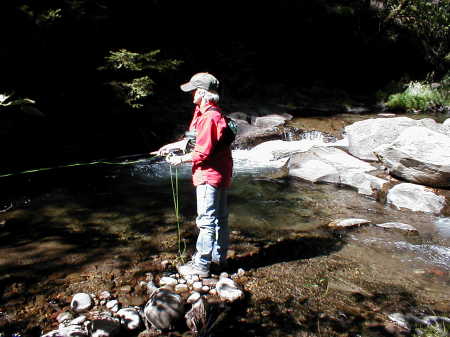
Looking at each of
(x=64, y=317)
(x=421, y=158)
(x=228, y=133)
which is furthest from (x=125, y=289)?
(x=421, y=158)

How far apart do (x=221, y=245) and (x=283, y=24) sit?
1743 centimetres

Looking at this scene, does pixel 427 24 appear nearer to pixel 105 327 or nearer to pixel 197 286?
pixel 197 286

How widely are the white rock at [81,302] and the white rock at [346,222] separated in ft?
12.3

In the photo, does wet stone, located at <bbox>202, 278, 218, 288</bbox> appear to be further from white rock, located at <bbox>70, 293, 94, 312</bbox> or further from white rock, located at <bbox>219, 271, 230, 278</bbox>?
white rock, located at <bbox>70, 293, 94, 312</bbox>

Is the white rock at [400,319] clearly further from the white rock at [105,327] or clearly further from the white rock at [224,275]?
the white rock at [105,327]

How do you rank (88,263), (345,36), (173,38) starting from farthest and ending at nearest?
(345,36), (173,38), (88,263)

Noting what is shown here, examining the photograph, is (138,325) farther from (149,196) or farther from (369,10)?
(369,10)

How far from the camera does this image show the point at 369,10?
22609mm

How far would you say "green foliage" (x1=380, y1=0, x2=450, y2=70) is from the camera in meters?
23.4

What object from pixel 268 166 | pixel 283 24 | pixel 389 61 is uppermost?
pixel 283 24

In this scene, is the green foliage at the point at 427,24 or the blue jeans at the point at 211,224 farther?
the green foliage at the point at 427,24

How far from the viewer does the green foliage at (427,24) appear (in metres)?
23.4

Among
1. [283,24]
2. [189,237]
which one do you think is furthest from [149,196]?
[283,24]

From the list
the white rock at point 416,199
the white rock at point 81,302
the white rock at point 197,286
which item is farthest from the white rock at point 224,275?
the white rock at point 416,199
